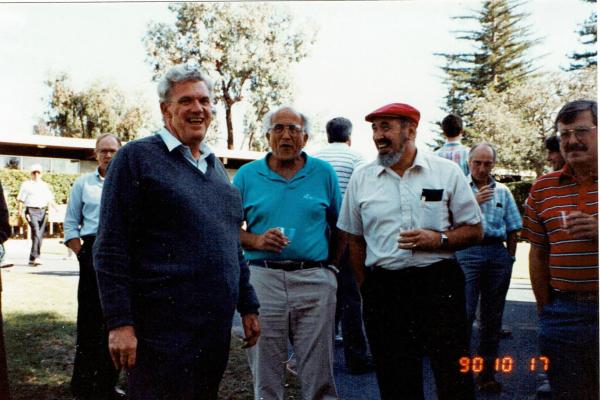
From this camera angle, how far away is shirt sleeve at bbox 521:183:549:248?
211 centimetres

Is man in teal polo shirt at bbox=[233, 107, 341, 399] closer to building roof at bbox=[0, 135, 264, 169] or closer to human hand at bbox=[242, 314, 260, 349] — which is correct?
building roof at bbox=[0, 135, 264, 169]

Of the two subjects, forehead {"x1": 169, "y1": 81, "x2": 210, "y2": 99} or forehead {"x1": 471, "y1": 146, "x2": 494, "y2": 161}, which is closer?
forehead {"x1": 169, "y1": 81, "x2": 210, "y2": 99}

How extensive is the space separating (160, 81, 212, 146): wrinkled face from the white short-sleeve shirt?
846 millimetres

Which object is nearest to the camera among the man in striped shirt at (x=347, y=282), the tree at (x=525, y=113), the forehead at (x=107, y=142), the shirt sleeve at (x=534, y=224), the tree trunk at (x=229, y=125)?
the shirt sleeve at (x=534, y=224)

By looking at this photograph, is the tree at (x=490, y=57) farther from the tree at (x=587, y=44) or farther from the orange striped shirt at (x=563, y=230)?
the orange striped shirt at (x=563, y=230)

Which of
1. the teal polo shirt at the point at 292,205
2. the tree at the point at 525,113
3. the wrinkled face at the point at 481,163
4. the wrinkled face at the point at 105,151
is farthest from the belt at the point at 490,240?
the wrinkled face at the point at 105,151

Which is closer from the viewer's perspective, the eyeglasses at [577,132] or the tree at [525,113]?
the eyeglasses at [577,132]

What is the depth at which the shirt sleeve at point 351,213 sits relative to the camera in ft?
8.38

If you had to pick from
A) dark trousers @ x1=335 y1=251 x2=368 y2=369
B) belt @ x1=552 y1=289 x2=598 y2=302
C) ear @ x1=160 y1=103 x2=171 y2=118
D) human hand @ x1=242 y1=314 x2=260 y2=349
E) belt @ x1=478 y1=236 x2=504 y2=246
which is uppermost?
ear @ x1=160 y1=103 x2=171 y2=118

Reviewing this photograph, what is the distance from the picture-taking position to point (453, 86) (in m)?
2.72

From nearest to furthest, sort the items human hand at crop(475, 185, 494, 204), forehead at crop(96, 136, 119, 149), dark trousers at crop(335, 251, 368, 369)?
forehead at crop(96, 136, 119, 149) < human hand at crop(475, 185, 494, 204) < dark trousers at crop(335, 251, 368, 369)

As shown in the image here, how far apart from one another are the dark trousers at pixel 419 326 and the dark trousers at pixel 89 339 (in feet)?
5.03

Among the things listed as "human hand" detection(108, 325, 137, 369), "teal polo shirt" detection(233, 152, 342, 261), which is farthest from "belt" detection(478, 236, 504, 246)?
"human hand" detection(108, 325, 137, 369)

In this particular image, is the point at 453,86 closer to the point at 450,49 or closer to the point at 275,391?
the point at 450,49
